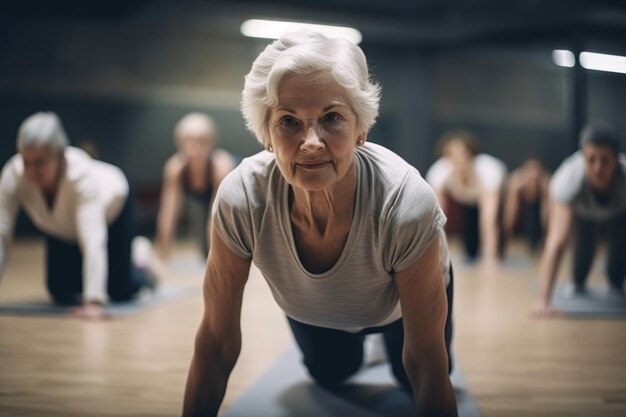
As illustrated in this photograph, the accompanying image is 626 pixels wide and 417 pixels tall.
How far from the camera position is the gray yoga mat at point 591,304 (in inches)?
106

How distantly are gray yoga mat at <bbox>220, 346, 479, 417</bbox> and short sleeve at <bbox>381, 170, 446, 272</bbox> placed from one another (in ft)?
1.58

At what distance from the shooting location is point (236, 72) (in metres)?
6.62

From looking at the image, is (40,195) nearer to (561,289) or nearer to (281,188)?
(281,188)

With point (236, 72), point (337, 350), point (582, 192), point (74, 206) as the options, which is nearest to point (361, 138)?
point (337, 350)

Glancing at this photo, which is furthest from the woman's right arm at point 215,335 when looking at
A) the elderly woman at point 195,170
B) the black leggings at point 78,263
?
the elderly woman at point 195,170

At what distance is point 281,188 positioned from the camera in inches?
45.9


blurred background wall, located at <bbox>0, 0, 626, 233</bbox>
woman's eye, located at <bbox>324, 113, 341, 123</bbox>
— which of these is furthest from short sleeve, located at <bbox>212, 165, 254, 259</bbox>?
blurred background wall, located at <bbox>0, 0, 626, 233</bbox>

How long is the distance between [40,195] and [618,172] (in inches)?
90.2

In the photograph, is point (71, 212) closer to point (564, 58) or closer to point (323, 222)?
point (323, 222)

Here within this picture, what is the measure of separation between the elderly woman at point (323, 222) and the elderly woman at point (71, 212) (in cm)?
133

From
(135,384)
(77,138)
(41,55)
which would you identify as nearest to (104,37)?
(41,55)

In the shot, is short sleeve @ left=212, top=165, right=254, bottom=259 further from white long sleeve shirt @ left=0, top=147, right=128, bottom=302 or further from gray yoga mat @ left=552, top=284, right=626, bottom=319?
gray yoga mat @ left=552, top=284, right=626, bottom=319

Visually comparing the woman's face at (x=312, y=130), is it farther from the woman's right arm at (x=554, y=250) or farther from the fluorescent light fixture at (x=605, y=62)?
the fluorescent light fixture at (x=605, y=62)

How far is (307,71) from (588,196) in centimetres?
215
